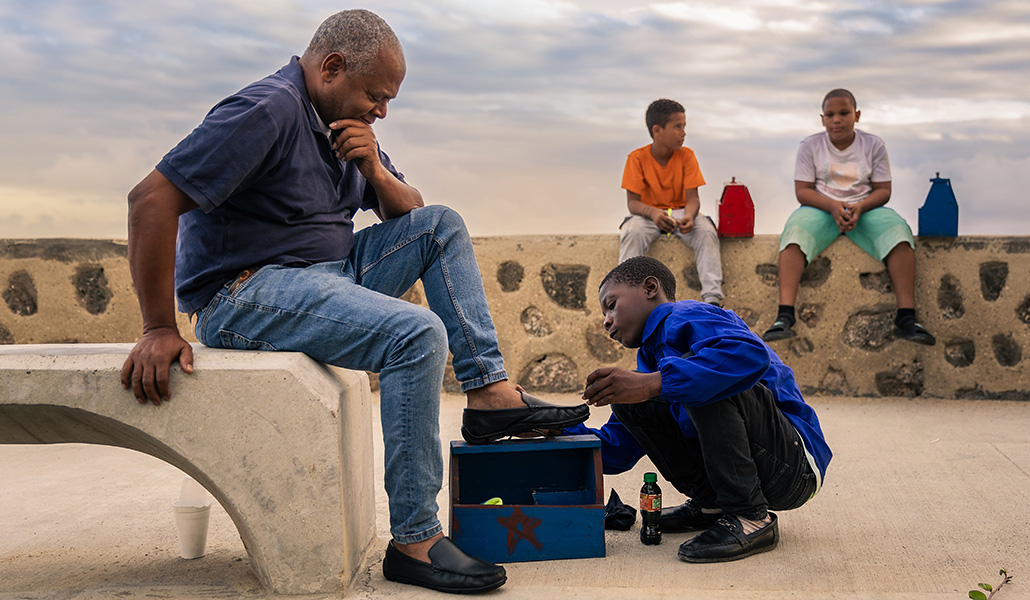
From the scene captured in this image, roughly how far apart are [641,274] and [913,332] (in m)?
3.09

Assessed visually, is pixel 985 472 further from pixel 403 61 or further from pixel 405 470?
pixel 403 61

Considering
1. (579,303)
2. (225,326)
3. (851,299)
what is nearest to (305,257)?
(225,326)

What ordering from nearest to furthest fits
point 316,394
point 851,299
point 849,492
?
point 316,394 → point 849,492 → point 851,299

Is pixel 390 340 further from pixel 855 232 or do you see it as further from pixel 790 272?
pixel 855 232

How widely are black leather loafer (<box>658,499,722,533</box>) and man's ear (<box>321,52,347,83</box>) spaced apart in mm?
1630

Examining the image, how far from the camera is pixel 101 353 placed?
2.34m

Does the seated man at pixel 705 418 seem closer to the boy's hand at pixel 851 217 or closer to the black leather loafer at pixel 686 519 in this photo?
the black leather loafer at pixel 686 519

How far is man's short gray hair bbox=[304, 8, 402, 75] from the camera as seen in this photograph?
2.43m

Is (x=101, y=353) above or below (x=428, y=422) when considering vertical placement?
above

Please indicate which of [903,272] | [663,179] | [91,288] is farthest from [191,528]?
[903,272]

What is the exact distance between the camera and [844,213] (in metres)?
5.35

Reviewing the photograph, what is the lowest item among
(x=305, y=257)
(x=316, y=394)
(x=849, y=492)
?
(x=849, y=492)

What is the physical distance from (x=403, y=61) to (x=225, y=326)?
86cm

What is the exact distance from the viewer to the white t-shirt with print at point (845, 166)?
18.1ft
